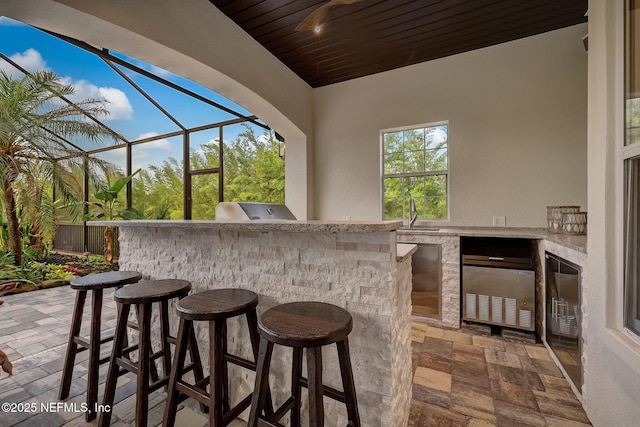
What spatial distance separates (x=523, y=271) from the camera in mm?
2545

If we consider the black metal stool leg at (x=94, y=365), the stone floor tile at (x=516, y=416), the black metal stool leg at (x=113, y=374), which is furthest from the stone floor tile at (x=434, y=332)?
the black metal stool leg at (x=94, y=365)

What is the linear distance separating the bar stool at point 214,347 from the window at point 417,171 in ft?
9.48

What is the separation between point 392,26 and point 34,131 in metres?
5.64

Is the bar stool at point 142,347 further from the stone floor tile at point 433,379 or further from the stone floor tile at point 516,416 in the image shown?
the stone floor tile at point 516,416

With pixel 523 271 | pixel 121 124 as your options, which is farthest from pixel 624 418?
pixel 121 124

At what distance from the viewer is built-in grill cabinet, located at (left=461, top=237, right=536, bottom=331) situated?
8.32 feet

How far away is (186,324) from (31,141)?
5.25 meters

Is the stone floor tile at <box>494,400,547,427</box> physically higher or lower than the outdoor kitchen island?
lower

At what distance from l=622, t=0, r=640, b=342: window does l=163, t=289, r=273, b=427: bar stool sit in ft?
5.65

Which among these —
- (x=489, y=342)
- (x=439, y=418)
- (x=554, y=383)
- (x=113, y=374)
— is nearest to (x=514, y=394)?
(x=554, y=383)

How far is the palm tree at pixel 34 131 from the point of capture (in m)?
4.05

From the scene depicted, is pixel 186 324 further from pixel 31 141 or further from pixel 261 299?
pixel 31 141

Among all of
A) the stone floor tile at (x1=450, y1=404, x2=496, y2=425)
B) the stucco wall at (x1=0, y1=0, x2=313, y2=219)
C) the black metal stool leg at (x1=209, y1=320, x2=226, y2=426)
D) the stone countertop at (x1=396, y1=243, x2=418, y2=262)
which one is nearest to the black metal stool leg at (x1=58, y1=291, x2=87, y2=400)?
the black metal stool leg at (x1=209, y1=320, x2=226, y2=426)

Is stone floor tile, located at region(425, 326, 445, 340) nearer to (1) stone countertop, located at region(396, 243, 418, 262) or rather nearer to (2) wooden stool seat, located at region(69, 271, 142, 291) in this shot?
(1) stone countertop, located at region(396, 243, 418, 262)
